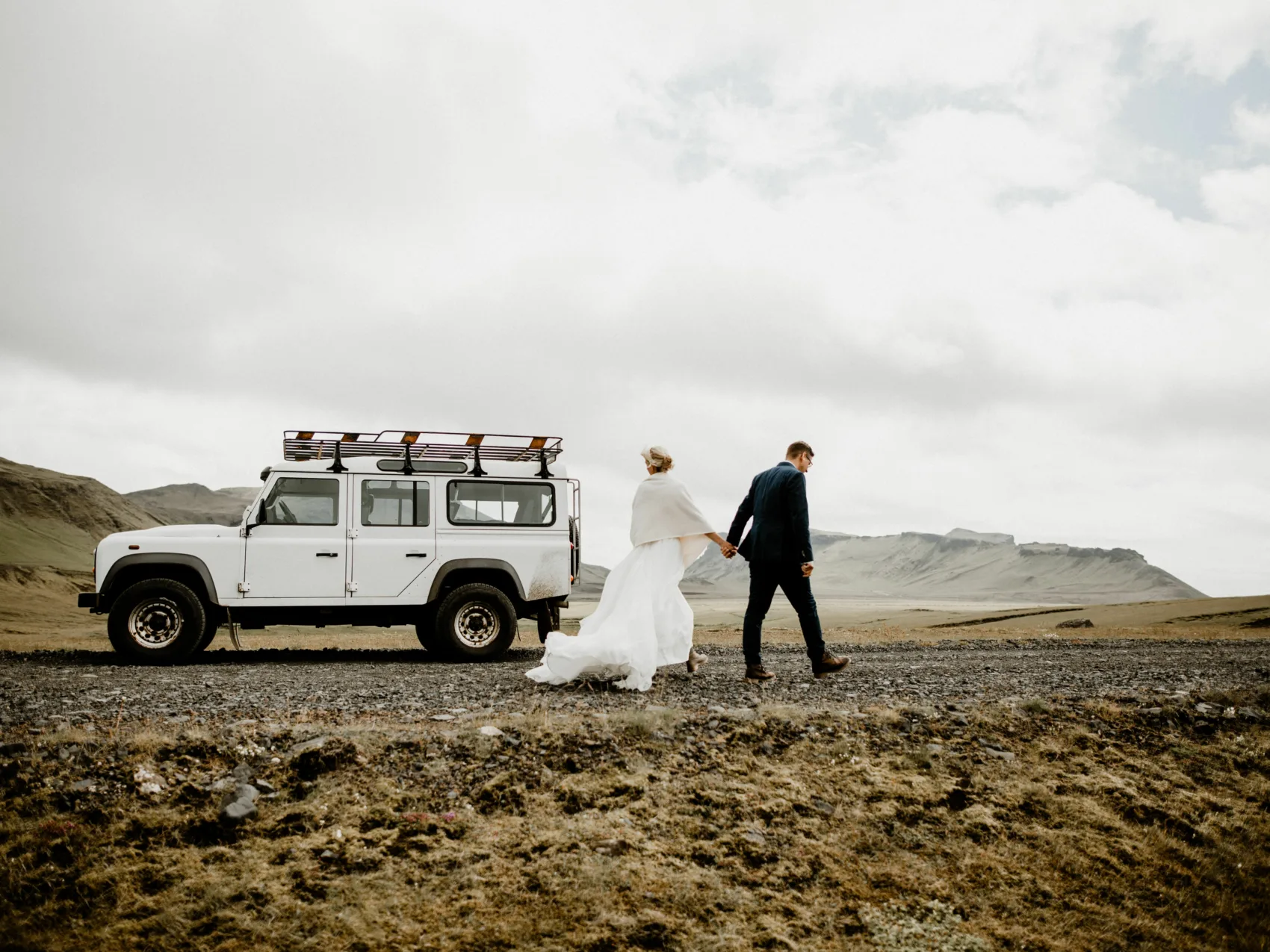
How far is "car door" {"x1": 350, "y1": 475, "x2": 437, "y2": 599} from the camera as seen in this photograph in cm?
1101

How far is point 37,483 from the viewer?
102 metres

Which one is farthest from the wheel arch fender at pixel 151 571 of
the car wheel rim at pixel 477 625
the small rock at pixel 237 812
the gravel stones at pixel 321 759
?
the small rock at pixel 237 812

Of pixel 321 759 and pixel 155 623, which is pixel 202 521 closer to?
pixel 155 623

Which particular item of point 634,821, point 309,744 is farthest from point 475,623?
point 634,821

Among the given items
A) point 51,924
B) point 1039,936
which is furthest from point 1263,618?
point 51,924

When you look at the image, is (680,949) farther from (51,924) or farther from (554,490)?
(554,490)

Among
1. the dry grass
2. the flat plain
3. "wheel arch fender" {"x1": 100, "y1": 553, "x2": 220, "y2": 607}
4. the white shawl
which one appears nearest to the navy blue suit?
the white shawl

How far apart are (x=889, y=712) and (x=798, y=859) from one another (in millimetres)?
2166

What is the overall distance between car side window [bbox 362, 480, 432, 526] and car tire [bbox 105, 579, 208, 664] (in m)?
2.39

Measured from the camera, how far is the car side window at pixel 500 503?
11477 mm

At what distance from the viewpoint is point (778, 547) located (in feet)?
26.8

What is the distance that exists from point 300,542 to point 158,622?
1.96 metres

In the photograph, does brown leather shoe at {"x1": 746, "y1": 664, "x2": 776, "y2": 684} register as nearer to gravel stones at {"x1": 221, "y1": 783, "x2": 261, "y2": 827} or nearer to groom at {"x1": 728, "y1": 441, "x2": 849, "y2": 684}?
groom at {"x1": 728, "y1": 441, "x2": 849, "y2": 684}

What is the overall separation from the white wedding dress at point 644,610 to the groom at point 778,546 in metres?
0.54
